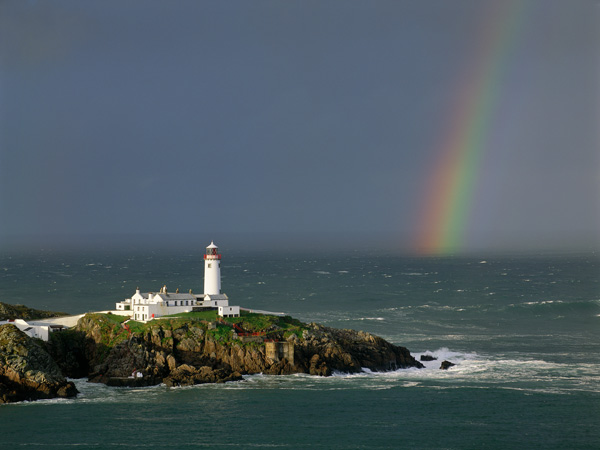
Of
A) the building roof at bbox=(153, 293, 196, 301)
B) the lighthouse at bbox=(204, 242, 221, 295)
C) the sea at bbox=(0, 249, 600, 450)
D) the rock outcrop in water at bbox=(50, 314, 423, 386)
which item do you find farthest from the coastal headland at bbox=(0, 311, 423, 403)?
the lighthouse at bbox=(204, 242, 221, 295)

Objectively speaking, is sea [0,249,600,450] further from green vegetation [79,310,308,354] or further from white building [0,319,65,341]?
white building [0,319,65,341]

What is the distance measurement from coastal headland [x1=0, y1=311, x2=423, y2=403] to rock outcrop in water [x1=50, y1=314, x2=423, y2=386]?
9 centimetres

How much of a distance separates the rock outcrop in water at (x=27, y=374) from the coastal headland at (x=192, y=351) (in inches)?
4.9

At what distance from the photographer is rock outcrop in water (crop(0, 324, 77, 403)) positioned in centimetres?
7475

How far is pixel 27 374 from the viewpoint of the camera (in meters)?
76.1

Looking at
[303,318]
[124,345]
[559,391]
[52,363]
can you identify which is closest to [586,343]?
[559,391]

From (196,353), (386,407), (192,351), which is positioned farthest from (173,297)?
(386,407)

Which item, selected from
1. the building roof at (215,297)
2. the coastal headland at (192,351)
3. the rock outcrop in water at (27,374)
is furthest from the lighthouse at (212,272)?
the rock outcrop in water at (27,374)

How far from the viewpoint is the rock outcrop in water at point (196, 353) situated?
81750 millimetres

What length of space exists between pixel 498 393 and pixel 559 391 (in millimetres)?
5711

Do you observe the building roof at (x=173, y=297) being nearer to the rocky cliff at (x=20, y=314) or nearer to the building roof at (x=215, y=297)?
the building roof at (x=215, y=297)

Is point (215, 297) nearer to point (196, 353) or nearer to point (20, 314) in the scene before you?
point (196, 353)

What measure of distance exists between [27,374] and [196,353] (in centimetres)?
1614

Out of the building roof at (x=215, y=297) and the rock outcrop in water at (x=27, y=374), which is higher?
the building roof at (x=215, y=297)
